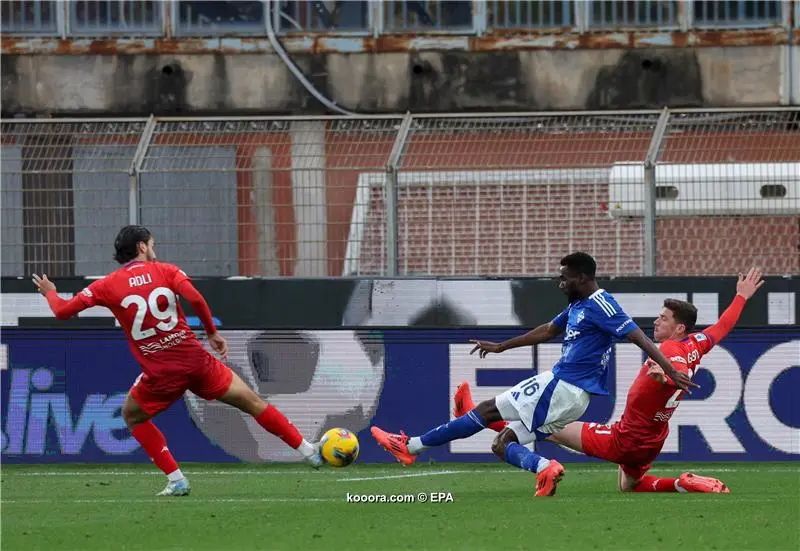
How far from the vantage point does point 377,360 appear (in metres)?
13.4

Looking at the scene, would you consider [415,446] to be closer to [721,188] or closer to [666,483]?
[666,483]

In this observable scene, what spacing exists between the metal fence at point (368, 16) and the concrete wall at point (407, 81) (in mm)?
350

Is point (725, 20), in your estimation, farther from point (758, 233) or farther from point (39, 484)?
point (39, 484)

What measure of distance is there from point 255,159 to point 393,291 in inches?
77.8

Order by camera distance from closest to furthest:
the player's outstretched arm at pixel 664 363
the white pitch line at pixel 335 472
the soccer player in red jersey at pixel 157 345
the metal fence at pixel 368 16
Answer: the player's outstretched arm at pixel 664 363 → the soccer player in red jersey at pixel 157 345 → the white pitch line at pixel 335 472 → the metal fence at pixel 368 16

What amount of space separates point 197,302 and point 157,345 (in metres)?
0.56

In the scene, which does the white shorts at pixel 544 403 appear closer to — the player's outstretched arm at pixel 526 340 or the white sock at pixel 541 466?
the white sock at pixel 541 466

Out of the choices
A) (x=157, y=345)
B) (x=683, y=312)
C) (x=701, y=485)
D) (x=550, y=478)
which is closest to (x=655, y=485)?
(x=701, y=485)

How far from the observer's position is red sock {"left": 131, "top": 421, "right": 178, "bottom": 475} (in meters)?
10.1

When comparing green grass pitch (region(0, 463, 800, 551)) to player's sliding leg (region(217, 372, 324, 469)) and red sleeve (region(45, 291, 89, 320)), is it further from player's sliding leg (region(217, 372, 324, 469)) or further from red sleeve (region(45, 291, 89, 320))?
red sleeve (region(45, 291, 89, 320))

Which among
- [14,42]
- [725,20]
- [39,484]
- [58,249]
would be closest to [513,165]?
[58,249]

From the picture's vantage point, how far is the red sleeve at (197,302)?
9.70 m

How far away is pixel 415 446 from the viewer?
1003cm

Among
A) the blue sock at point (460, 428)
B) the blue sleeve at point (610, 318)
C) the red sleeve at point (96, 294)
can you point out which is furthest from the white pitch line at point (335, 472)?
the blue sleeve at point (610, 318)
